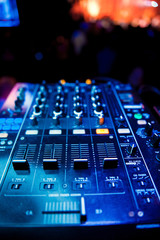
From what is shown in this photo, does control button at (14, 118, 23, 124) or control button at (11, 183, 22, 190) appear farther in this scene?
control button at (14, 118, 23, 124)

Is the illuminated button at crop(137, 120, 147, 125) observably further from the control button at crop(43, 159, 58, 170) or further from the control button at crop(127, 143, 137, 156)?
the control button at crop(43, 159, 58, 170)

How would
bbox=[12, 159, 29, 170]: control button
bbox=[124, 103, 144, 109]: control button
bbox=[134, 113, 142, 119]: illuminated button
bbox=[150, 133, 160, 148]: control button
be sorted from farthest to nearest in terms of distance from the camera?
1. bbox=[124, 103, 144, 109]: control button
2. bbox=[134, 113, 142, 119]: illuminated button
3. bbox=[150, 133, 160, 148]: control button
4. bbox=[12, 159, 29, 170]: control button

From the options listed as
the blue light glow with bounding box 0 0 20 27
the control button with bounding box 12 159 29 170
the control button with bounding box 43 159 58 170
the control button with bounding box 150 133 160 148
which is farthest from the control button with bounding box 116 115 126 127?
the blue light glow with bounding box 0 0 20 27

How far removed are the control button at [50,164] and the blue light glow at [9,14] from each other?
1124mm

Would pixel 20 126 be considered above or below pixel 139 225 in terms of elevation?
above

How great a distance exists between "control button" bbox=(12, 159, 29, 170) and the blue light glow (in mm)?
1089

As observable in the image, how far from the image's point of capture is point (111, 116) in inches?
48.4

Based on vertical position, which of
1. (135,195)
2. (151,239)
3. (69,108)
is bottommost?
(151,239)

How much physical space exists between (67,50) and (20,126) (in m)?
3.75

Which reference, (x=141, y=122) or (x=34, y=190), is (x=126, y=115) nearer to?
(x=141, y=122)

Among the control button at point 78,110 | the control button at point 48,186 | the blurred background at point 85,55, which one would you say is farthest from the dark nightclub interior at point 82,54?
the control button at point 48,186

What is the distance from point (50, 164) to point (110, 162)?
0.29m

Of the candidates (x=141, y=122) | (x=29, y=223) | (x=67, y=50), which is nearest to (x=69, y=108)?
(x=141, y=122)

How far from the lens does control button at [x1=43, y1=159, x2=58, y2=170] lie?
0.83 metres
